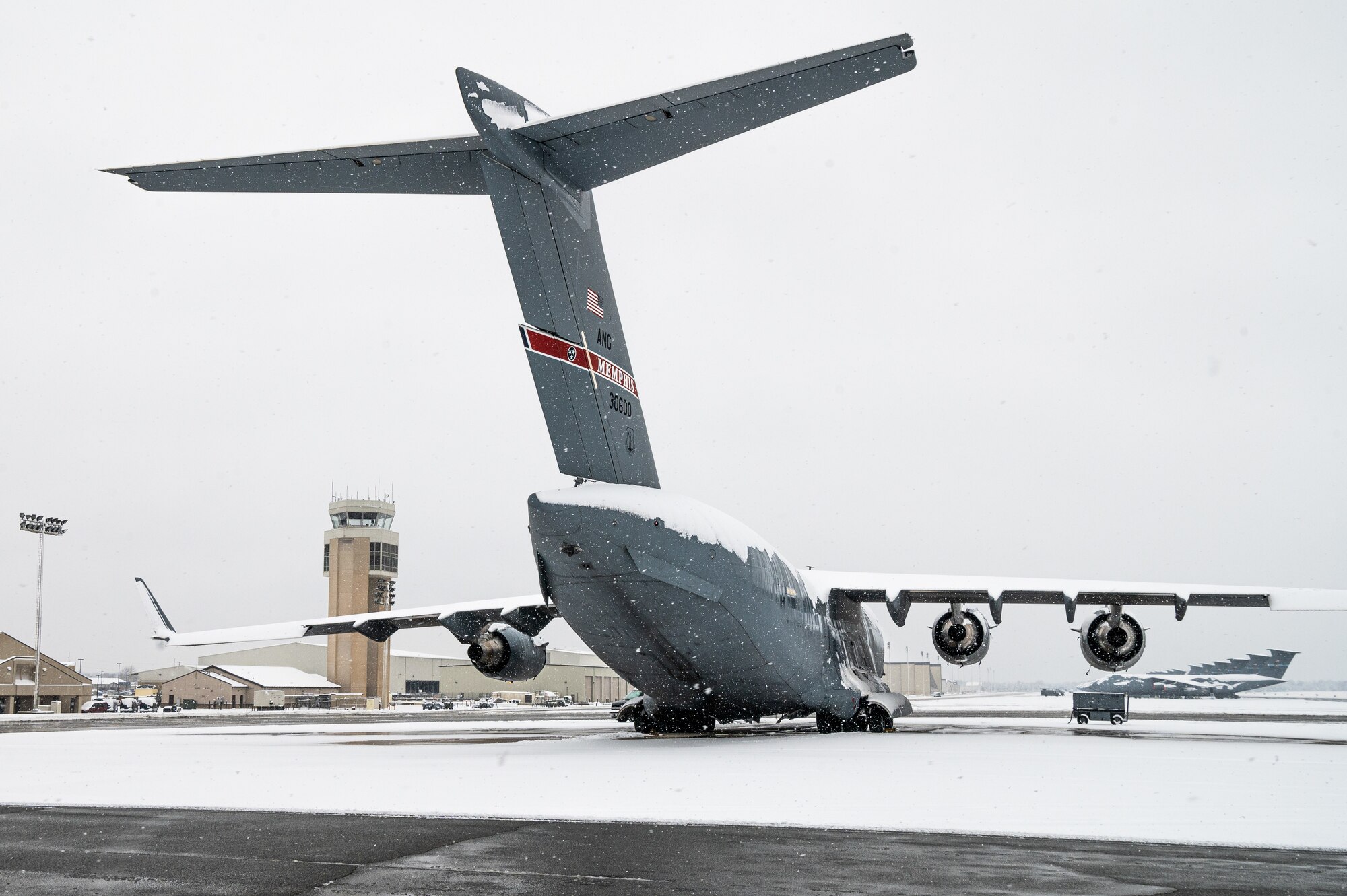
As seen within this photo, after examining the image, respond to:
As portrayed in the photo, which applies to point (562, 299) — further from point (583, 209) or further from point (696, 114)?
point (696, 114)

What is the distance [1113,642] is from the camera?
17641 mm

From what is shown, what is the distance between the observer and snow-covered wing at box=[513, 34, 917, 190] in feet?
24.1

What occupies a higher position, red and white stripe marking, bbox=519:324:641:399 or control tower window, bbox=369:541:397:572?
control tower window, bbox=369:541:397:572

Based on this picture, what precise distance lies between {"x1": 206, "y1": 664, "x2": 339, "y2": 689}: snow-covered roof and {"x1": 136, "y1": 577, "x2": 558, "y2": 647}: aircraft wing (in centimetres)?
5071

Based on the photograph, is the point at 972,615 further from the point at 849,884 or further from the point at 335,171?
the point at 849,884

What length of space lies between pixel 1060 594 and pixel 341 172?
14.1 m

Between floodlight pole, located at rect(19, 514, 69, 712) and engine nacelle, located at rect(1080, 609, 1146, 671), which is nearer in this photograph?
engine nacelle, located at rect(1080, 609, 1146, 671)

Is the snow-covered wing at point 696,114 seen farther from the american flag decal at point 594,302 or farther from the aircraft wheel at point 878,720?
the aircraft wheel at point 878,720

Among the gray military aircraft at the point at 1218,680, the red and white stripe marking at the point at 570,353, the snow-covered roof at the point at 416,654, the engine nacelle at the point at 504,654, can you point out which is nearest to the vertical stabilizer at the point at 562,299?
the red and white stripe marking at the point at 570,353

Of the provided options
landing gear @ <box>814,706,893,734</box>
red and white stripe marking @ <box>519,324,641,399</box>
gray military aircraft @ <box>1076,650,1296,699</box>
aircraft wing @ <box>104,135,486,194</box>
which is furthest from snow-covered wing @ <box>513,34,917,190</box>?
gray military aircraft @ <box>1076,650,1296,699</box>

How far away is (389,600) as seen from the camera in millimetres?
69500

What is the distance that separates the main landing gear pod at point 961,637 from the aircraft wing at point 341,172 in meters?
11.6

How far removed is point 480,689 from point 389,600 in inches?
521

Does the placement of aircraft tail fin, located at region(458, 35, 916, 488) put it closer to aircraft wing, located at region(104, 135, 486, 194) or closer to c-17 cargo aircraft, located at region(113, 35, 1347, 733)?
c-17 cargo aircraft, located at region(113, 35, 1347, 733)
